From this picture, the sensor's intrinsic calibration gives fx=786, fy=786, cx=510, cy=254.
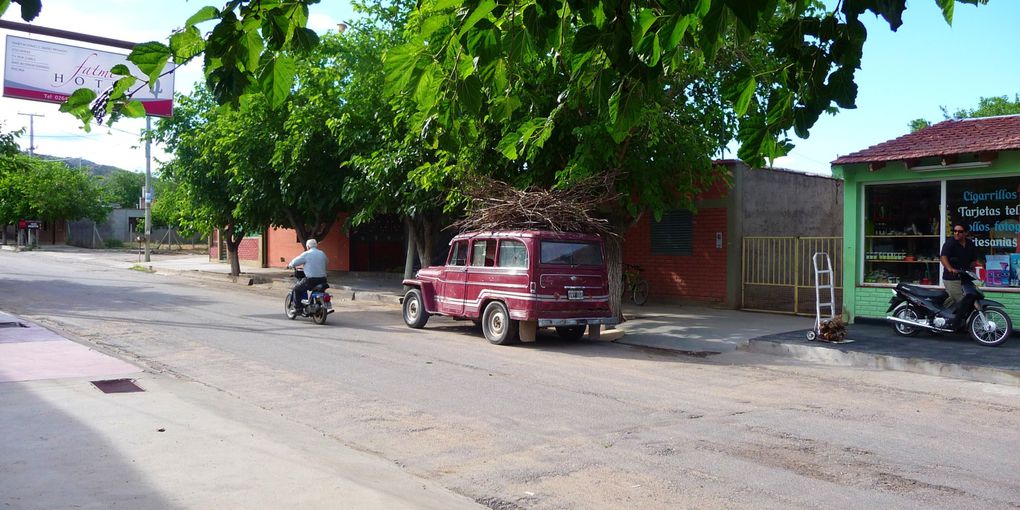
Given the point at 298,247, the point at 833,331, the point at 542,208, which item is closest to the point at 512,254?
the point at 542,208

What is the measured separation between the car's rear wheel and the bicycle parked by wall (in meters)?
6.96

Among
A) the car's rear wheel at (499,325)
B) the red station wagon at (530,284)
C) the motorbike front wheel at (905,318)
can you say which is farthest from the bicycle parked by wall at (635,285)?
the motorbike front wheel at (905,318)

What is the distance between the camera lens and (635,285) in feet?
65.2

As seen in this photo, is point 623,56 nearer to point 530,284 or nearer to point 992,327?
point 530,284

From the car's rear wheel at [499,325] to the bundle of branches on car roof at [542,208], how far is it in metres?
1.51

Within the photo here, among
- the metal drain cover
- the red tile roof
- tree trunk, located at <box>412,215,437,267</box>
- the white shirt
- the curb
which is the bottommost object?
the metal drain cover

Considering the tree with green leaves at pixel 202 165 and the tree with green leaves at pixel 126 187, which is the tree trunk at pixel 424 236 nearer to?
the tree with green leaves at pixel 202 165

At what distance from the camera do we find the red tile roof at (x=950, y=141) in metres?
13.0

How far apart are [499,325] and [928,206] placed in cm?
820

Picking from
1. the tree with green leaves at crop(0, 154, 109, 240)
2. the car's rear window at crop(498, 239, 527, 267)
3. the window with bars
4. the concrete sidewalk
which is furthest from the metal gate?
the tree with green leaves at crop(0, 154, 109, 240)

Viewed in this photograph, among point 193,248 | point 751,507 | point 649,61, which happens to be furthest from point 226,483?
point 193,248

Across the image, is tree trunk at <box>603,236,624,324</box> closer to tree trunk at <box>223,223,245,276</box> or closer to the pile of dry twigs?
the pile of dry twigs

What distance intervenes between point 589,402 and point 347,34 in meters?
13.9

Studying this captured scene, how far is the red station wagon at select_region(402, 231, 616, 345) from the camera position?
41.5 ft
